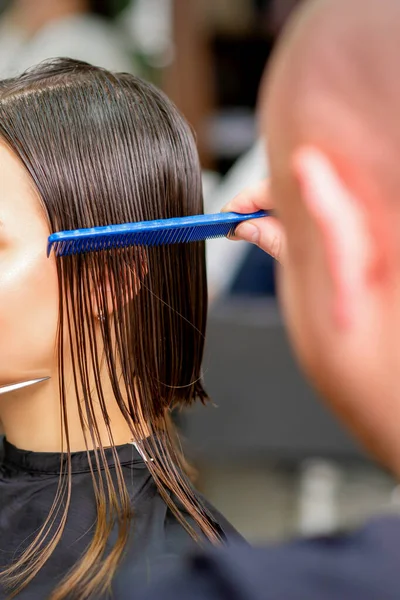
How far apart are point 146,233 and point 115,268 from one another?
1.8 inches

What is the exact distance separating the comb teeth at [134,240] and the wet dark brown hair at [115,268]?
0.03ft

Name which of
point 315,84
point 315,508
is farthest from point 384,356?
point 315,508

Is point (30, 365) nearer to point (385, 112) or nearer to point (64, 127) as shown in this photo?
point (64, 127)

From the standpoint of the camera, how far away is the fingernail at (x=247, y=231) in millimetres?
667

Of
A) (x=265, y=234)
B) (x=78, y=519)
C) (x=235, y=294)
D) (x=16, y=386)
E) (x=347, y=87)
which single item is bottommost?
(x=235, y=294)

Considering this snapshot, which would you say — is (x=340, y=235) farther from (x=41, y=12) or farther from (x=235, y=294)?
(x=41, y=12)

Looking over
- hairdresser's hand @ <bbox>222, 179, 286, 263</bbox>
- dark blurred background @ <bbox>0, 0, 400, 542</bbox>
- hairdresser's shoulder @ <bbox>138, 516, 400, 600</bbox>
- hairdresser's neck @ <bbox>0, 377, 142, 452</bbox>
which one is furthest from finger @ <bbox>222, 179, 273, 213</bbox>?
dark blurred background @ <bbox>0, 0, 400, 542</bbox>

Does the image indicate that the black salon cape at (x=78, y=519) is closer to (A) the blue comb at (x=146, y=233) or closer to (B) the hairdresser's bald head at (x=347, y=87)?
(A) the blue comb at (x=146, y=233)

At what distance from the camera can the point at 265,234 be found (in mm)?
681

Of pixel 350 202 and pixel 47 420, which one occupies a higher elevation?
pixel 350 202

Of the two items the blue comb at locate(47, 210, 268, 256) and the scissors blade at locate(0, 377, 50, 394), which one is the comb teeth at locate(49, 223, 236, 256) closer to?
the blue comb at locate(47, 210, 268, 256)

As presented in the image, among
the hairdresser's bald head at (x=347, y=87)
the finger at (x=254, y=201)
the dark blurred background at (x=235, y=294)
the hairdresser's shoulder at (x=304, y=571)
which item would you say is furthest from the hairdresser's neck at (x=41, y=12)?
the hairdresser's shoulder at (x=304, y=571)

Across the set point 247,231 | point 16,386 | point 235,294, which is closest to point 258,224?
point 247,231

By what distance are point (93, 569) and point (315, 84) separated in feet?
1.28
